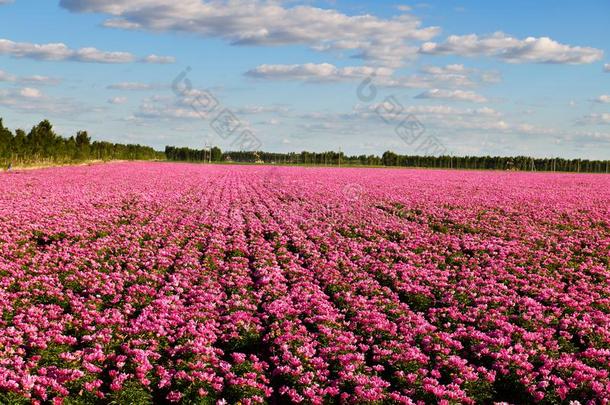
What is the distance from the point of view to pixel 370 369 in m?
7.59

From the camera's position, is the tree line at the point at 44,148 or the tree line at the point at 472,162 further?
the tree line at the point at 472,162

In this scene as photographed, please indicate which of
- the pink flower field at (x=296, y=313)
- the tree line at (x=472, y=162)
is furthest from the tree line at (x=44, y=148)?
the tree line at (x=472, y=162)

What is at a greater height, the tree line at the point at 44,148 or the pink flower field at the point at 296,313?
the tree line at the point at 44,148

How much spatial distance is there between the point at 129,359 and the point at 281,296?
3.81m

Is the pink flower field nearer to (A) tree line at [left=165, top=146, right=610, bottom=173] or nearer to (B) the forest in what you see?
(B) the forest

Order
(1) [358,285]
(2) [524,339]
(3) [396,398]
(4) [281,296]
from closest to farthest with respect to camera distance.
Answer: (3) [396,398], (2) [524,339], (4) [281,296], (1) [358,285]

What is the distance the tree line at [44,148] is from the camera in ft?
186

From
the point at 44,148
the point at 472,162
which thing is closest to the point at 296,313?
the point at 44,148

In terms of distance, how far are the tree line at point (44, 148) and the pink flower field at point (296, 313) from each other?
41.8m

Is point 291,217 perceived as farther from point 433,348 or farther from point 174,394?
point 174,394

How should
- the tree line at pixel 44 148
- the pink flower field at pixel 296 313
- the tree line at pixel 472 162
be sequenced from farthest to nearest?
the tree line at pixel 472 162
the tree line at pixel 44 148
the pink flower field at pixel 296 313

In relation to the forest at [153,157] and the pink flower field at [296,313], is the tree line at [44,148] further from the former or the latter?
the pink flower field at [296,313]

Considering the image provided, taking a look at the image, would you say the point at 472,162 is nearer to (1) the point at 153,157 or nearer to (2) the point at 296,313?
(1) the point at 153,157

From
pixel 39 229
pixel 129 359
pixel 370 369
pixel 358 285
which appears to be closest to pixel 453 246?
pixel 358 285
